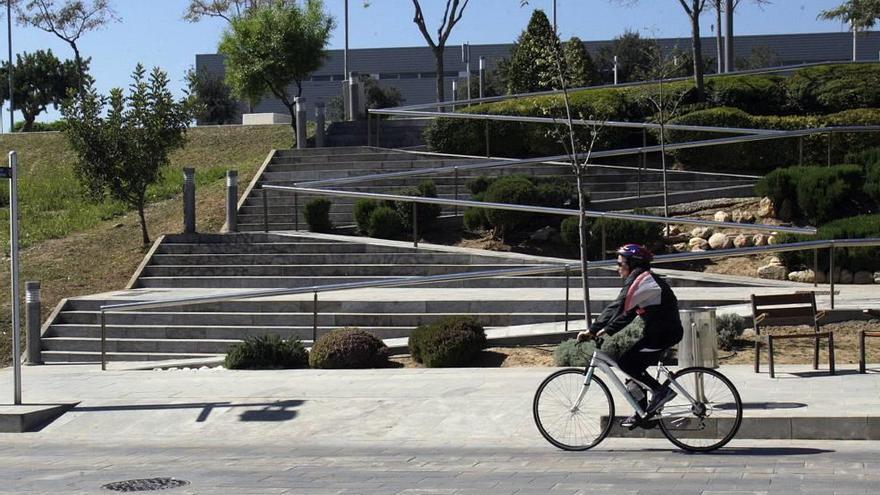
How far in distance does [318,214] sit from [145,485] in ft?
48.5

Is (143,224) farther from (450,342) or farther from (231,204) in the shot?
(450,342)

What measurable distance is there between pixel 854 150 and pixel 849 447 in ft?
52.7

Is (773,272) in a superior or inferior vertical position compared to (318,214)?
inferior

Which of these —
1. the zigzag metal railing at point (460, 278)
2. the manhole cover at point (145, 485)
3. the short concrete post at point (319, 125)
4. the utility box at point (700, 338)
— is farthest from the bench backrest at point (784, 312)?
the short concrete post at point (319, 125)

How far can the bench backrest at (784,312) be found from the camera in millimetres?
13875

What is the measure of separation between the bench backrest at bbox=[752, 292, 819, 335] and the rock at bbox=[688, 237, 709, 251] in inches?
277

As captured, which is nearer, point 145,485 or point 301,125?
point 145,485

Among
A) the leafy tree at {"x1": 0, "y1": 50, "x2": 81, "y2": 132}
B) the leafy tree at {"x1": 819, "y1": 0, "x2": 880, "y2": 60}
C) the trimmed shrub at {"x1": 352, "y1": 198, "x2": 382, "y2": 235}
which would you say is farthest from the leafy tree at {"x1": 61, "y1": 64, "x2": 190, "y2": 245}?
the leafy tree at {"x1": 0, "y1": 50, "x2": 81, "y2": 132}

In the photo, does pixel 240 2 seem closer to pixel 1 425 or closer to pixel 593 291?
pixel 593 291

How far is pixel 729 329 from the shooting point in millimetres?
15156

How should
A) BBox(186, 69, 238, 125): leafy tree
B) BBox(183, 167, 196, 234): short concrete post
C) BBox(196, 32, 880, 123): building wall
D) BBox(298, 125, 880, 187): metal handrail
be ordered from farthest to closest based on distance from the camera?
1. BBox(196, 32, 880, 123): building wall
2. BBox(186, 69, 238, 125): leafy tree
3. BBox(298, 125, 880, 187): metal handrail
4. BBox(183, 167, 196, 234): short concrete post

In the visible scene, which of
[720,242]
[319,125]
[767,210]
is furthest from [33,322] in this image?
[319,125]

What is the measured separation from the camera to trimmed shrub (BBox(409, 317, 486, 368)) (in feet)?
50.8

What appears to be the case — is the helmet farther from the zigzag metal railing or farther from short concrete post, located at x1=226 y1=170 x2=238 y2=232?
short concrete post, located at x1=226 y1=170 x2=238 y2=232
